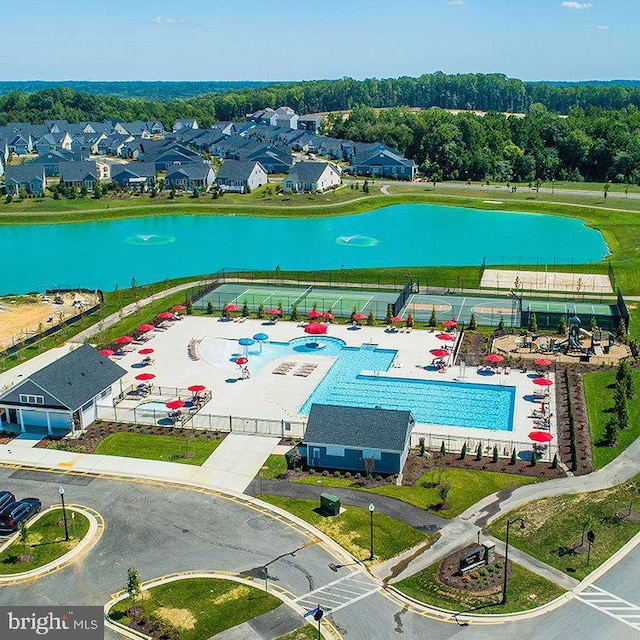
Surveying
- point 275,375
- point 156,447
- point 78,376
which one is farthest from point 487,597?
point 78,376

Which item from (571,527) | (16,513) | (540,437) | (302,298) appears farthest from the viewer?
(302,298)

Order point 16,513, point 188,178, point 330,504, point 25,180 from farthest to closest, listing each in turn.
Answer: point 188,178 → point 25,180 → point 330,504 → point 16,513

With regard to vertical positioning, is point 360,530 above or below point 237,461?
below

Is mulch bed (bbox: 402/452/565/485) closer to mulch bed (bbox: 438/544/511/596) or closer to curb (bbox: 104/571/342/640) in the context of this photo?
mulch bed (bbox: 438/544/511/596)

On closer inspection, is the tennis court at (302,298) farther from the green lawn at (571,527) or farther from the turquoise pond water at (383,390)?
the green lawn at (571,527)

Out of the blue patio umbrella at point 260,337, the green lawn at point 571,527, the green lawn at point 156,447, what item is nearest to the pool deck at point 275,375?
the blue patio umbrella at point 260,337

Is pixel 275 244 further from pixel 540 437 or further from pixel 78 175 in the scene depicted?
pixel 540 437
